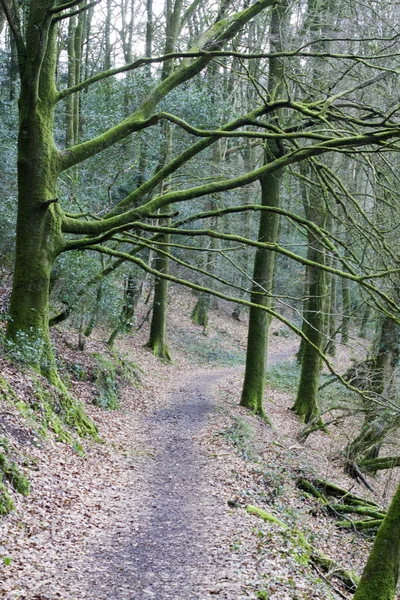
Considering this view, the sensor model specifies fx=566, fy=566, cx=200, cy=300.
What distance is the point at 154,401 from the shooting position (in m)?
15.2

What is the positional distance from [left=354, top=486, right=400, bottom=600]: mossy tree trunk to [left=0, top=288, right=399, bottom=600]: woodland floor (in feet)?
3.01

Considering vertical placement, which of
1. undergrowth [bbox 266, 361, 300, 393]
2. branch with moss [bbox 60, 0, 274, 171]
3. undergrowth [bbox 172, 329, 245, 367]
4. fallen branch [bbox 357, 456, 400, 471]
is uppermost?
branch with moss [bbox 60, 0, 274, 171]

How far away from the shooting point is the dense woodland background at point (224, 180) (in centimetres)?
938

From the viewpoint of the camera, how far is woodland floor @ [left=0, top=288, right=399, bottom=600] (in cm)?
550

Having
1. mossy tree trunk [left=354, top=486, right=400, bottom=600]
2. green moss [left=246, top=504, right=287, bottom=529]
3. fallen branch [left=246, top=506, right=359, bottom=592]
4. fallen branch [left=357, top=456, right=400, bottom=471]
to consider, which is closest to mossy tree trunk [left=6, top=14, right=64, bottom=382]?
green moss [left=246, top=504, right=287, bottom=529]

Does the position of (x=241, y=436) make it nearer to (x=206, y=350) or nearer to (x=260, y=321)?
(x=260, y=321)

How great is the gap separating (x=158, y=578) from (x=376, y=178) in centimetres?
764

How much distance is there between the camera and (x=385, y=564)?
4984 millimetres

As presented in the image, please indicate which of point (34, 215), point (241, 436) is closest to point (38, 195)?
point (34, 215)

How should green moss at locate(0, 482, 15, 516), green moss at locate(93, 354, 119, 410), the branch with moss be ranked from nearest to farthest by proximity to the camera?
1. green moss at locate(0, 482, 15, 516)
2. the branch with moss
3. green moss at locate(93, 354, 119, 410)

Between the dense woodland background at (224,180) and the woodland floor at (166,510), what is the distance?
1.13 meters

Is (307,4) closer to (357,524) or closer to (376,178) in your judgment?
(376,178)

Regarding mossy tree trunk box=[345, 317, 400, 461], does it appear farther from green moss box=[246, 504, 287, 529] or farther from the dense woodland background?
green moss box=[246, 504, 287, 529]

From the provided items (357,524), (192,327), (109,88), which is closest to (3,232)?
(109,88)
